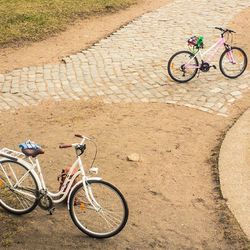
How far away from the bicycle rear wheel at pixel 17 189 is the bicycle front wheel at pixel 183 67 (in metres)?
5.40

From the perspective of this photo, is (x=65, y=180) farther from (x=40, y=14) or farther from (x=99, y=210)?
(x=40, y=14)

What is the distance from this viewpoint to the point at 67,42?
530 inches

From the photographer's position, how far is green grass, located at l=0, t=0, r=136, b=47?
1361 cm

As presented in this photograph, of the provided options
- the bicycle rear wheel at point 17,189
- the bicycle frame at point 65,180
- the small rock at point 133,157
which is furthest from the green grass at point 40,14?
the bicycle frame at point 65,180

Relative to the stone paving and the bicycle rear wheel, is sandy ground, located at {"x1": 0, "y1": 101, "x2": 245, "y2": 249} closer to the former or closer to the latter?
the bicycle rear wheel

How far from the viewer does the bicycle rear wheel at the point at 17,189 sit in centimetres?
658

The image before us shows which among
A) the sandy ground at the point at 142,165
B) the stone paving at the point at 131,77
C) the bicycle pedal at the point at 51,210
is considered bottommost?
the bicycle pedal at the point at 51,210

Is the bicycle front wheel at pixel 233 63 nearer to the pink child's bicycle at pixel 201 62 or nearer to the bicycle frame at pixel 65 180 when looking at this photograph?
the pink child's bicycle at pixel 201 62

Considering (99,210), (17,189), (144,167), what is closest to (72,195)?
(99,210)

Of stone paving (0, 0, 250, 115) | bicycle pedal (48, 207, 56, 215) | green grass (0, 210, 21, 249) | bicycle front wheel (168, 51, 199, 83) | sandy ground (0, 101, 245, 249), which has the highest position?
bicycle front wheel (168, 51, 199, 83)

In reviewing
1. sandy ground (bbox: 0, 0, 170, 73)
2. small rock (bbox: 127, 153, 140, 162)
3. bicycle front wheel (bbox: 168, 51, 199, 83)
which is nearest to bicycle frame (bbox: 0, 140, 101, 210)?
small rock (bbox: 127, 153, 140, 162)

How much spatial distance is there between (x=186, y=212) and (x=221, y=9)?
35.9 feet

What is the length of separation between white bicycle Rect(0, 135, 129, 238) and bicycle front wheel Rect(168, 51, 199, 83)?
517 cm

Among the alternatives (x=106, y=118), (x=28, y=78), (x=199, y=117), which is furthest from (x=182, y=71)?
(x=28, y=78)
